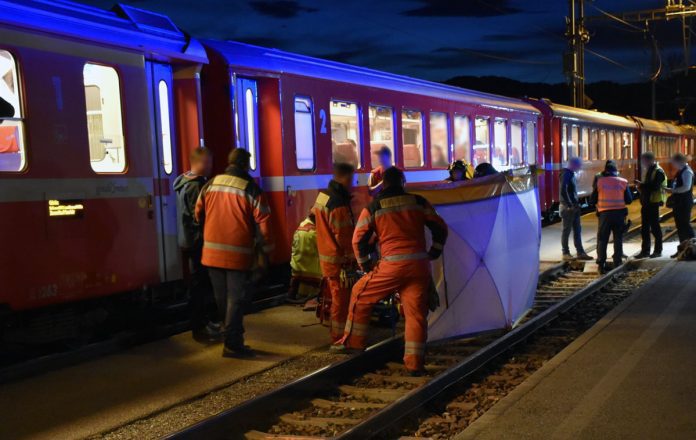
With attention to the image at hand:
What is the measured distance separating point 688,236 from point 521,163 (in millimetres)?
5844

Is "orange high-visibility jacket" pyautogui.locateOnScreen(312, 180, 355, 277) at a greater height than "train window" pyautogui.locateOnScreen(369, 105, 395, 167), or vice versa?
"train window" pyautogui.locateOnScreen(369, 105, 395, 167)

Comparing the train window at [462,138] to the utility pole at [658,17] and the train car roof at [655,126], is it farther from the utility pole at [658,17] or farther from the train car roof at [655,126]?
the train car roof at [655,126]

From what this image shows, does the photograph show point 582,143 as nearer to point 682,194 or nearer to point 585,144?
point 585,144

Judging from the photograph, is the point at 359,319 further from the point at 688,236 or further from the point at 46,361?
the point at 688,236

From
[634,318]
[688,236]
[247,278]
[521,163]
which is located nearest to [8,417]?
[247,278]

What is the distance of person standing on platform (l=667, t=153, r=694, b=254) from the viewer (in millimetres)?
12438

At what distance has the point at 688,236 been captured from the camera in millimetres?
12836

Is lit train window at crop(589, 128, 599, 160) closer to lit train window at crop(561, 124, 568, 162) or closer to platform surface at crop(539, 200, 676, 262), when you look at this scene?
lit train window at crop(561, 124, 568, 162)

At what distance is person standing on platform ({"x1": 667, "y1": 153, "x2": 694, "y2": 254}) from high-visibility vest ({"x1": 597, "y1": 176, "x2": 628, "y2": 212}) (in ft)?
4.59

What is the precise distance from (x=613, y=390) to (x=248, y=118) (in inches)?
222

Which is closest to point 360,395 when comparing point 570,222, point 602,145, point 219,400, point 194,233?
point 219,400

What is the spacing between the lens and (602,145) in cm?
2528

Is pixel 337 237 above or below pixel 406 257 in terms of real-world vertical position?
above

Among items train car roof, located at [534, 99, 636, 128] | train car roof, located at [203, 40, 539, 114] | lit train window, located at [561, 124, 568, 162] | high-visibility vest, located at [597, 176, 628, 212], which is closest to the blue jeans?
high-visibility vest, located at [597, 176, 628, 212]
